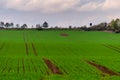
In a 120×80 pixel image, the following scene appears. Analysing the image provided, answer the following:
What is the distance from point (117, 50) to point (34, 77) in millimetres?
43990

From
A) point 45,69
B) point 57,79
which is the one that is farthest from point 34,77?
point 45,69

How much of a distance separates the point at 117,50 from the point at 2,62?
3473 cm

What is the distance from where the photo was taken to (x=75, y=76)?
1478 inches

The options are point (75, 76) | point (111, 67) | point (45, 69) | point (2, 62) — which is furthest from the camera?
point (2, 62)

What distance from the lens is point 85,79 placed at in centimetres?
3531

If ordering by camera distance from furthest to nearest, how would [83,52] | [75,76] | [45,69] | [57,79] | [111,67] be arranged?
[83,52] < [111,67] < [45,69] < [75,76] < [57,79]

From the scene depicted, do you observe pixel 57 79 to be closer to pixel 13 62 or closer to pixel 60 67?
pixel 60 67

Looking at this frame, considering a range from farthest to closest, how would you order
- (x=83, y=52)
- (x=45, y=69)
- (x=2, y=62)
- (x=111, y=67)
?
(x=83, y=52), (x=2, y=62), (x=111, y=67), (x=45, y=69)

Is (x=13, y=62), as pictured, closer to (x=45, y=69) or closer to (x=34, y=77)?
(x=45, y=69)

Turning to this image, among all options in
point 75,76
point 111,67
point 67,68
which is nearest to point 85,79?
point 75,76

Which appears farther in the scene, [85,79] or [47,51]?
[47,51]

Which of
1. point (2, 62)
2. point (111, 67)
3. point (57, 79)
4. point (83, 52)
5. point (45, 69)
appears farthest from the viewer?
point (83, 52)

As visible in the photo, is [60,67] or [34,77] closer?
[34,77]

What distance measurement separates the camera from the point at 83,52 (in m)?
72.7
